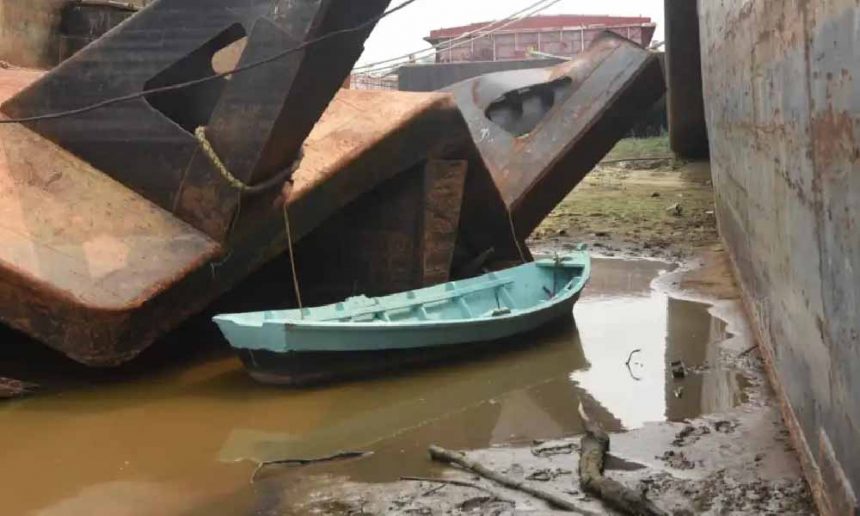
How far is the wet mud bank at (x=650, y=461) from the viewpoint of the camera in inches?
174

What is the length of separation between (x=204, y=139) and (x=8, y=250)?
56.8 inches

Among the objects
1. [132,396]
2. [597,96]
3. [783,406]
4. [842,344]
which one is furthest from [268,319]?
[597,96]

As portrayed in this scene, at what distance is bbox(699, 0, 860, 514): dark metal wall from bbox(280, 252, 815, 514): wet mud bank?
0.22m

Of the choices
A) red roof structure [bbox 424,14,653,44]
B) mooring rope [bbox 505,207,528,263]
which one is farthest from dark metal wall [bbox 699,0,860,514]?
red roof structure [bbox 424,14,653,44]

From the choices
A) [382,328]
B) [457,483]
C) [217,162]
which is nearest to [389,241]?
[382,328]

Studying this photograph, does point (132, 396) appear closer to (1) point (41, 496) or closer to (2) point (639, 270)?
(1) point (41, 496)

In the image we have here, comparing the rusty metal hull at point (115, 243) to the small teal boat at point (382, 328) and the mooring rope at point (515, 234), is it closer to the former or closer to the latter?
the small teal boat at point (382, 328)

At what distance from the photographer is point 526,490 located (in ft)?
14.9

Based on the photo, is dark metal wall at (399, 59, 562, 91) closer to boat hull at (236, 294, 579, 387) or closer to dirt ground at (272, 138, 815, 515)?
dirt ground at (272, 138, 815, 515)

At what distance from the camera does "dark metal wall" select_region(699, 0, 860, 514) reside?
2920mm

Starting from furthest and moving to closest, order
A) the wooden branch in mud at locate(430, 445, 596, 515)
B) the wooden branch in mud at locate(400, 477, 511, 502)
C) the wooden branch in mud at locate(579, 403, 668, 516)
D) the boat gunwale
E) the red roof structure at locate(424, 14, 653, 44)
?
the red roof structure at locate(424, 14, 653, 44) → the boat gunwale → the wooden branch in mud at locate(400, 477, 511, 502) → the wooden branch in mud at locate(430, 445, 596, 515) → the wooden branch in mud at locate(579, 403, 668, 516)

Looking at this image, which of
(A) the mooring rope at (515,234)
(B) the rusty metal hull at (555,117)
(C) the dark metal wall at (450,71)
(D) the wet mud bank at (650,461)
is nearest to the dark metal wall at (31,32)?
(B) the rusty metal hull at (555,117)

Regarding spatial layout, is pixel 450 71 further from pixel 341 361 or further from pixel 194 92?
pixel 341 361

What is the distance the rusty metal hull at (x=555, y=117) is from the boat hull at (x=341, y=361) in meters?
3.11
